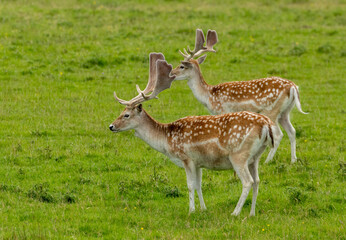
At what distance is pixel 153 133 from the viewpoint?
9008 mm

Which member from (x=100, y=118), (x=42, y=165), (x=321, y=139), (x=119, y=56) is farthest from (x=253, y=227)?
(x=119, y=56)

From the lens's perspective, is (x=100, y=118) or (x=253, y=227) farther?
(x=100, y=118)

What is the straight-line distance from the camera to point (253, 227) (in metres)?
7.62

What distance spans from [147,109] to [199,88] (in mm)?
3277

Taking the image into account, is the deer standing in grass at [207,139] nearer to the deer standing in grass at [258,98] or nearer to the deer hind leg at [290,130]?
the deer standing in grass at [258,98]

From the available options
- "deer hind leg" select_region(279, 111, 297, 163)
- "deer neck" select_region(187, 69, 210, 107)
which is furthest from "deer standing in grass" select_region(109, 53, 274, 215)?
"deer hind leg" select_region(279, 111, 297, 163)

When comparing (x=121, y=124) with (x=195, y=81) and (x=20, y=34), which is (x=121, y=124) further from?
(x=20, y=34)

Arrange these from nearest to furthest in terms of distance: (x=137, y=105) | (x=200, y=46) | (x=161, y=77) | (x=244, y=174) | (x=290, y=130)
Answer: (x=244, y=174) → (x=137, y=105) → (x=161, y=77) → (x=290, y=130) → (x=200, y=46)

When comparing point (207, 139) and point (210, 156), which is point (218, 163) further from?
point (207, 139)

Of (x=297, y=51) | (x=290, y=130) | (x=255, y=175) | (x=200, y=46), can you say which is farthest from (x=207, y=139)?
(x=297, y=51)

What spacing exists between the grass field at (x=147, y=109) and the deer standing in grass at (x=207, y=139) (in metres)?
0.57

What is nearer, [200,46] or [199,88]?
[199,88]

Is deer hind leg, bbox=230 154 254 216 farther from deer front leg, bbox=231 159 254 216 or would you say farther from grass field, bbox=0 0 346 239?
grass field, bbox=0 0 346 239

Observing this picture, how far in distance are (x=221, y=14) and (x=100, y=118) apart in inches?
576
